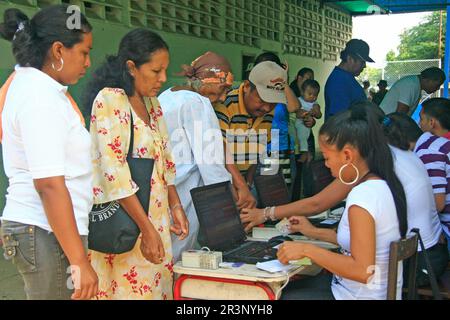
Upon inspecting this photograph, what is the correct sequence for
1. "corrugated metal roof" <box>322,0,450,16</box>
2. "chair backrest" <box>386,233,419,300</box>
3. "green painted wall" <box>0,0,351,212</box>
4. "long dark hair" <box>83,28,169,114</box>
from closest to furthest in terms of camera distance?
"chair backrest" <box>386,233,419,300</box>
"long dark hair" <box>83,28,169,114</box>
"green painted wall" <box>0,0,351,212</box>
"corrugated metal roof" <box>322,0,450,16</box>

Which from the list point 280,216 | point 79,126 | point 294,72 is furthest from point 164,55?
point 294,72

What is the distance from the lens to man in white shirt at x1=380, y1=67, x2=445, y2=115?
4816mm

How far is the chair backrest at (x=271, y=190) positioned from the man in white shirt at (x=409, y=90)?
7.38 feet

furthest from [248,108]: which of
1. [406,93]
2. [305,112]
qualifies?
[305,112]

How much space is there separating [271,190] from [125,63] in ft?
4.19

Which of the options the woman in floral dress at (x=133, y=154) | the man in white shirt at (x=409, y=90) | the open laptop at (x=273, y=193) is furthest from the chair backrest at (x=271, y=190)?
the man in white shirt at (x=409, y=90)

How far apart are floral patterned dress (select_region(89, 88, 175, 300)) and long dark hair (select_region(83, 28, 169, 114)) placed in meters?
0.07

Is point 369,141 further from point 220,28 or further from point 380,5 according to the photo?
point 380,5

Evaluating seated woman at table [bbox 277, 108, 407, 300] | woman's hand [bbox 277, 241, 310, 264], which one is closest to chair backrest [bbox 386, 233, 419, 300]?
seated woman at table [bbox 277, 108, 407, 300]

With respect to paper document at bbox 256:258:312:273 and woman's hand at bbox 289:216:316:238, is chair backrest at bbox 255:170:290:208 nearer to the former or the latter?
woman's hand at bbox 289:216:316:238

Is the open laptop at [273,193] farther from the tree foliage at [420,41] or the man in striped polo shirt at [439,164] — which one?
the tree foliage at [420,41]

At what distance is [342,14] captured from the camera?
10758 millimetres

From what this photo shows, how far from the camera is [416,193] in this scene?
2.16 m

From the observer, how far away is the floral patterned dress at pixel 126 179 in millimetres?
1762
